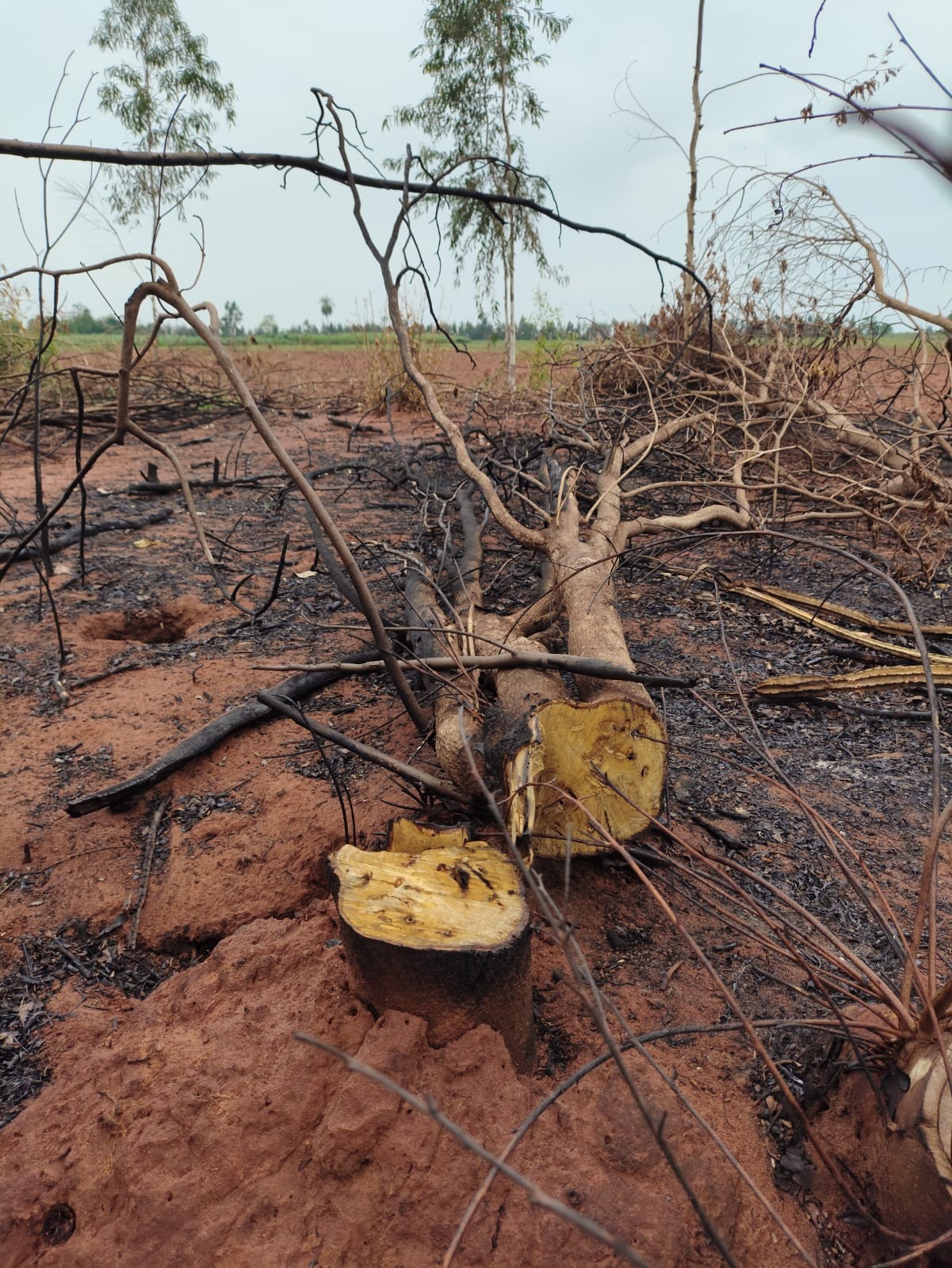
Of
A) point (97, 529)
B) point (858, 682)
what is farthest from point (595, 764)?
point (97, 529)

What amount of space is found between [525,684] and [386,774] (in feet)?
1.90

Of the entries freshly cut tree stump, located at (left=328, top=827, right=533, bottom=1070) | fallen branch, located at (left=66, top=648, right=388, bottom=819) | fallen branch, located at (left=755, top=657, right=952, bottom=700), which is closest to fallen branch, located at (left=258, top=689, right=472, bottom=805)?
freshly cut tree stump, located at (left=328, top=827, right=533, bottom=1070)

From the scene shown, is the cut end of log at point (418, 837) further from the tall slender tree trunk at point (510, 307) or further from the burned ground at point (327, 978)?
the tall slender tree trunk at point (510, 307)

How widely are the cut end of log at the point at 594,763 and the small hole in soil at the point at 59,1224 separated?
1.10 m

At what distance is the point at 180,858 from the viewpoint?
212 cm

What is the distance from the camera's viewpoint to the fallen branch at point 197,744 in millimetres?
2232

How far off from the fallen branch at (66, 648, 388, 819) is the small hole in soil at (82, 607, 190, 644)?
1.06 meters

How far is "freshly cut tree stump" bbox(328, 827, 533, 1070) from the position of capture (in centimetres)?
→ 136

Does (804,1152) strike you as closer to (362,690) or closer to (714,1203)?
(714,1203)

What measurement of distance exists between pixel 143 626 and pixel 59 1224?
271 centimetres

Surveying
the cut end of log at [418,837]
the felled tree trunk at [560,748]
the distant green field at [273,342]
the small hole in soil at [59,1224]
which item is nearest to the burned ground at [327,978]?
the small hole in soil at [59,1224]

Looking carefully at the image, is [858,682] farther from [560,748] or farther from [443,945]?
[443,945]

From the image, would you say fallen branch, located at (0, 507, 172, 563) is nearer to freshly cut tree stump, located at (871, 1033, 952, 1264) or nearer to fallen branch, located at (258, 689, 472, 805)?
fallen branch, located at (258, 689, 472, 805)

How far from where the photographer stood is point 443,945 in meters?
1.36
